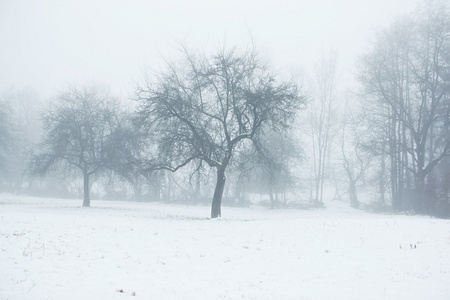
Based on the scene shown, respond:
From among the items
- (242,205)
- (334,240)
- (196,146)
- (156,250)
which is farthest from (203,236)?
(242,205)

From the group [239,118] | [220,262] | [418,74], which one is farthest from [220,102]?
[418,74]

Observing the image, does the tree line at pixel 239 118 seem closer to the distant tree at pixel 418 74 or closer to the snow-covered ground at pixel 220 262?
the distant tree at pixel 418 74

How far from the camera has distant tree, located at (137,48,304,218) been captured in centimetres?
2367

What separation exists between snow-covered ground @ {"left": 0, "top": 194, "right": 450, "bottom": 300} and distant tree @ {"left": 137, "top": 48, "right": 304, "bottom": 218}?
787cm

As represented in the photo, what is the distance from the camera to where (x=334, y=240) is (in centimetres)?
1498

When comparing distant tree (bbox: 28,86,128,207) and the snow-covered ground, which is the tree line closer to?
distant tree (bbox: 28,86,128,207)

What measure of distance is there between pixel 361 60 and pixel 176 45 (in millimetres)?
17374

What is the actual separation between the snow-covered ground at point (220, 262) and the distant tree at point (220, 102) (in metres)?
7.87

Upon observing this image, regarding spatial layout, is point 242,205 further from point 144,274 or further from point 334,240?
point 144,274

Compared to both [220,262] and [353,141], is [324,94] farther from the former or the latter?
[220,262]

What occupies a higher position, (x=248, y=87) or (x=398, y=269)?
(x=248, y=87)

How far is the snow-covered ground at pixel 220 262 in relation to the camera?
9.29 meters

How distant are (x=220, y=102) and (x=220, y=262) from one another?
570 inches

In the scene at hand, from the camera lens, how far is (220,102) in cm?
2480
